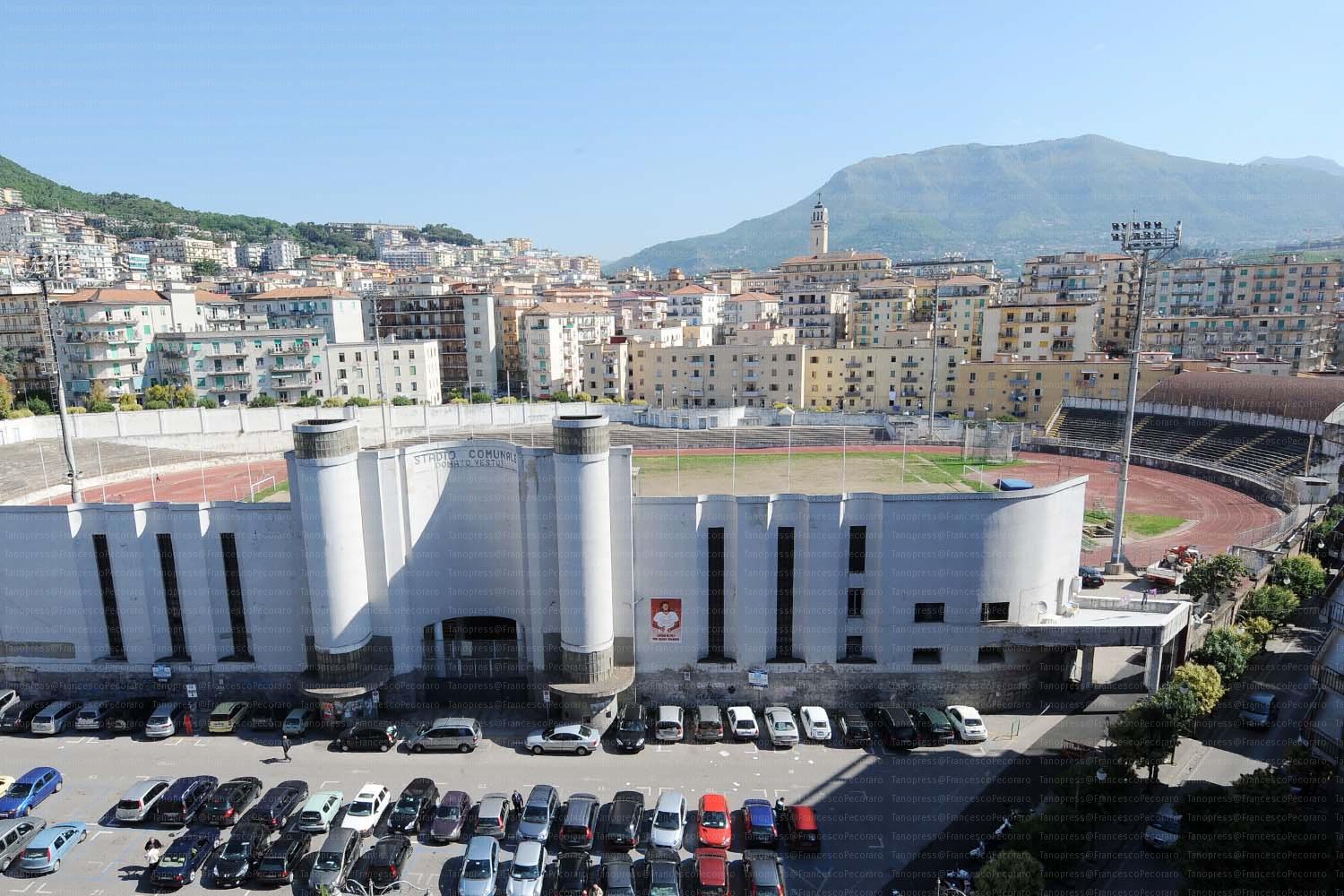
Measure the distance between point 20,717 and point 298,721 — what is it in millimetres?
10258

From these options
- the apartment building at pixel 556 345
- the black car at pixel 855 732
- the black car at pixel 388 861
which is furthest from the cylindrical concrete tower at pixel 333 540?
the apartment building at pixel 556 345

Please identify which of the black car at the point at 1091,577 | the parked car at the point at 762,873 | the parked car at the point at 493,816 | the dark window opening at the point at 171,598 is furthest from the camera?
the black car at the point at 1091,577

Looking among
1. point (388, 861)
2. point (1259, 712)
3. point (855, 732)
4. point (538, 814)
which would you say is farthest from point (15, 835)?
point (1259, 712)

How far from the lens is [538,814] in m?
22.4

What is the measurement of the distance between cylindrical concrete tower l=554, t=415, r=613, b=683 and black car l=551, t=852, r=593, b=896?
297 inches

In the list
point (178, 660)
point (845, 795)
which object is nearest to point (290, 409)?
point (178, 660)

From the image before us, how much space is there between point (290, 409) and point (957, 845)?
4278 cm

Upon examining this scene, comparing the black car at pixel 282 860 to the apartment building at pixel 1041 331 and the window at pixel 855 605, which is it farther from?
the apartment building at pixel 1041 331

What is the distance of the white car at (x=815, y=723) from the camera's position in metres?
26.8

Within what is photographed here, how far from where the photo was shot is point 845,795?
→ 23969 millimetres

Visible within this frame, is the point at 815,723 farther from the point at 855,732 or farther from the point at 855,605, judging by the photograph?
the point at 855,605

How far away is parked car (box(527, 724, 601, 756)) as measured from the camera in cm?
2628

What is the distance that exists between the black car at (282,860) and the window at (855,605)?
18222mm

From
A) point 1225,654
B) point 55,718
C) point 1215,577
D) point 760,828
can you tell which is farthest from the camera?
point 1215,577
